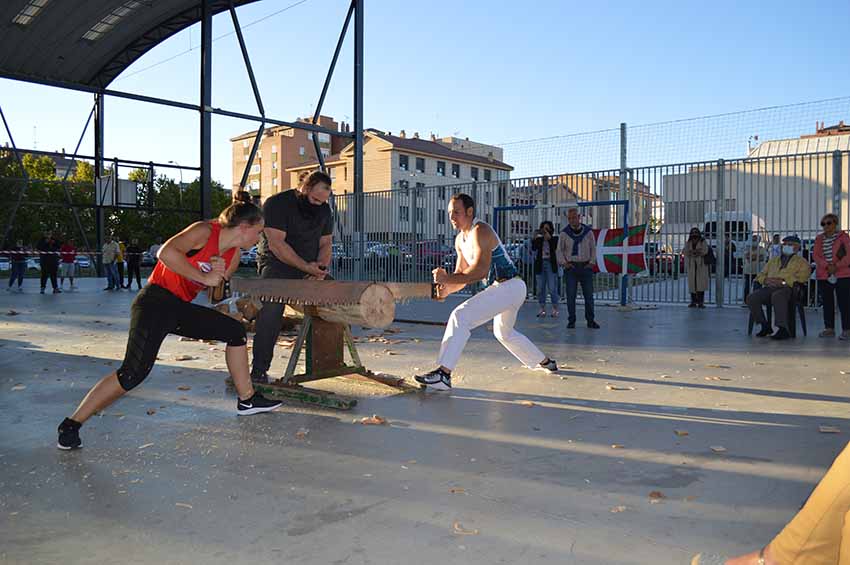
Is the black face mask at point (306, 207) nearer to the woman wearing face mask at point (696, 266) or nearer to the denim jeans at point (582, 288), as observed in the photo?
the denim jeans at point (582, 288)

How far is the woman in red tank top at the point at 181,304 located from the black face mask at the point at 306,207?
49.9 inches

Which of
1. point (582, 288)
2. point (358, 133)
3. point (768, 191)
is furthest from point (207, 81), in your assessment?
point (768, 191)

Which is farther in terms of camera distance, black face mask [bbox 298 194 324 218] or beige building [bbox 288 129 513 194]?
beige building [bbox 288 129 513 194]

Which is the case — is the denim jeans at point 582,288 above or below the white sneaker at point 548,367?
above

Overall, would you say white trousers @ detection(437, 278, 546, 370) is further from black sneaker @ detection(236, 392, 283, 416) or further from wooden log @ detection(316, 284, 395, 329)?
black sneaker @ detection(236, 392, 283, 416)

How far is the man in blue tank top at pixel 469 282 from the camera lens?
20.4 feet

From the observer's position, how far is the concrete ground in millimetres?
3020

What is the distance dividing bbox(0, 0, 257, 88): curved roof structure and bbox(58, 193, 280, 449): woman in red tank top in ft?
49.8

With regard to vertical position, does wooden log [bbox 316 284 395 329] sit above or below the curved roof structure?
below

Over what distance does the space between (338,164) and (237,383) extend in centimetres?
7245

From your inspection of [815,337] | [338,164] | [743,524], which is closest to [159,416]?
[743,524]

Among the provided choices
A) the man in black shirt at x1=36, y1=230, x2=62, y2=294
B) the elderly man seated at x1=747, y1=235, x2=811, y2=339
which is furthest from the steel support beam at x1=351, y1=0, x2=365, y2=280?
the elderly man seated at x1=747, y1=235, x2=811, y2=339

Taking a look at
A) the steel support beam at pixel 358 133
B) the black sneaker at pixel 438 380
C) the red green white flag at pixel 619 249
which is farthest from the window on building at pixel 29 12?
the black sneaker at pixel 438 380

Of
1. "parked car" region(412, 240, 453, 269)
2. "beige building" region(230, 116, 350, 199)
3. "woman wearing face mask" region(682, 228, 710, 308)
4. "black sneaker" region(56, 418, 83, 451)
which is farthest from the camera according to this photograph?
"beige building" region(230, 116, 350, 199)
